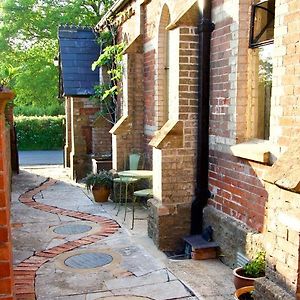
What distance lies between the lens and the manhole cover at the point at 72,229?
728cm

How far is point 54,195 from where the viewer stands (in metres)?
10.4

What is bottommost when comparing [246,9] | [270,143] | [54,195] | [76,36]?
[54,195]

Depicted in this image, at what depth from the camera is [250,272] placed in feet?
14.9

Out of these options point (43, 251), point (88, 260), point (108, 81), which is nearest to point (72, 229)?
point (43, 251)

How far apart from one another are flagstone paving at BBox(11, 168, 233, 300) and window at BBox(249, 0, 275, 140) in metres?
2.01

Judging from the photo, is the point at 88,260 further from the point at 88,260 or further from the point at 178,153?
the point at 178,153

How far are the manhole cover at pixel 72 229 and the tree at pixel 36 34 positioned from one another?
50.7 ft

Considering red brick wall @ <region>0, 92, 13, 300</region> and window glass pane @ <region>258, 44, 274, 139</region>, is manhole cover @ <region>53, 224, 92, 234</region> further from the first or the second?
red brick wall @ <region>0, 92, 13, 300</region>

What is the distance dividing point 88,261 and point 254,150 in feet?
9.07

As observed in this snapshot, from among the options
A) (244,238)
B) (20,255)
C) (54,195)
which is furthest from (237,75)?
(54,195)


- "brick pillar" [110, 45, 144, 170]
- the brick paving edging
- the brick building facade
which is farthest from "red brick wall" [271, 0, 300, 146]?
"brick pillar" [110, 45, 144, 170]

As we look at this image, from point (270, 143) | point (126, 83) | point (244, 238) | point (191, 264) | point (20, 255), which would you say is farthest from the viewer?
point (126, 83)

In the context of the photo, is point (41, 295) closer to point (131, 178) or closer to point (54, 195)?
point (131, 178)

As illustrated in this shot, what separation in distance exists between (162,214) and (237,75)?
237cm
